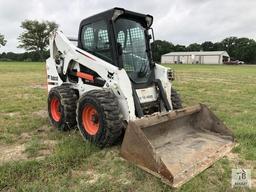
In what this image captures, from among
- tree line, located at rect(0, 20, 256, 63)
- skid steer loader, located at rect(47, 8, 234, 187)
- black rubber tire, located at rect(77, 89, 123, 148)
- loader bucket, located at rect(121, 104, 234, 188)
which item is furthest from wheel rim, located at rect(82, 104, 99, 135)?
tree line, located at rect(0, 20, 256, 63)

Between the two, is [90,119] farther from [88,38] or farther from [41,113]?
[41,113]

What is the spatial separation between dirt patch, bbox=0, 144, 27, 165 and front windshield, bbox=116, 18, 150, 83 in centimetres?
221

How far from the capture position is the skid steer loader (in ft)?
12.0

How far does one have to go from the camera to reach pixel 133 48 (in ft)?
16.2

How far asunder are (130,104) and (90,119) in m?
0.81

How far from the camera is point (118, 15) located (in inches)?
178

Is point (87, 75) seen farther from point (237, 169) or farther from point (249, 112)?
point (249, 112)

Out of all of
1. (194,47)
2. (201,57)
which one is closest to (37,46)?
(201,57)

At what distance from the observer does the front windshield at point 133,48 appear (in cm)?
475

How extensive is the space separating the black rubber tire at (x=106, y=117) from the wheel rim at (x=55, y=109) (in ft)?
4.50

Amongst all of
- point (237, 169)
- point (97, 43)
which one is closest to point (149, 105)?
point (97, 43)

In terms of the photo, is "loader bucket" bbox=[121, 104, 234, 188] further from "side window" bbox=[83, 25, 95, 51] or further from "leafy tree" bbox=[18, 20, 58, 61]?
"leafy tree" bbox=[18, 20, 58, 61]

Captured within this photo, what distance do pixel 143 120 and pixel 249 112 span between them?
460 cm

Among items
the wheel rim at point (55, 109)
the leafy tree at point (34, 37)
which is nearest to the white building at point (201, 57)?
the leafy tree at point (34, 37)
